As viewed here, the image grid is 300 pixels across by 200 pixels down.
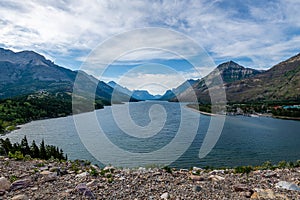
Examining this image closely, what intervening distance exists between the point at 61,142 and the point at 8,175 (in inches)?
1635

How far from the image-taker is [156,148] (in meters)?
38.0

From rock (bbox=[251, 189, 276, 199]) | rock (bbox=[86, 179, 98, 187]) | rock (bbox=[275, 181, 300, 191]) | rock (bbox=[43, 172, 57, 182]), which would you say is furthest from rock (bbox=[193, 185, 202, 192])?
rock (bbox=[43, 172, 57, 182])

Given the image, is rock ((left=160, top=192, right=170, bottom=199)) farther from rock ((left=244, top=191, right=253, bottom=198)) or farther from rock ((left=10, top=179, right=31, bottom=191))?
rock ((left=10, top=179, right=31, bottom=191))

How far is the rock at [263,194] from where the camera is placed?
294 inches

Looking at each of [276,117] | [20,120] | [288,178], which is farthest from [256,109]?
[288,178]

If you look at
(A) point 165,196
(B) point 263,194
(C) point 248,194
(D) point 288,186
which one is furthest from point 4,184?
(D) point 288,186

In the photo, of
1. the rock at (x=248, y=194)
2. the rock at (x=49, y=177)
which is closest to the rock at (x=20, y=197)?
the rock at (x=49, y=177)

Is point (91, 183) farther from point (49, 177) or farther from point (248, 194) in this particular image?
point (248, 194)

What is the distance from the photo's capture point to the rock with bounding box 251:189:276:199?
24.5 ft

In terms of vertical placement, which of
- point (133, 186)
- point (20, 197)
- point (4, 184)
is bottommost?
point (133, 186)

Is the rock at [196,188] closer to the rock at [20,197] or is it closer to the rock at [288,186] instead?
the rock at [288,186]

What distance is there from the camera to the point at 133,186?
8289mm

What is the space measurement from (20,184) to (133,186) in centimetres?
403

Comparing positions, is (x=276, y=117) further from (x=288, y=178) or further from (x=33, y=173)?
(x=33, y=173)
